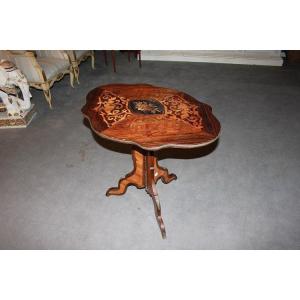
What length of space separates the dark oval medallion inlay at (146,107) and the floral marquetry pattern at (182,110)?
6 cm

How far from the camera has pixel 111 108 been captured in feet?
6.95

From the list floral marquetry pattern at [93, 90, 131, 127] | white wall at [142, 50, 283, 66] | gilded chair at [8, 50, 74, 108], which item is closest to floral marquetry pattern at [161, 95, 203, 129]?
floral marquetry pattern at [93, 90, 131, 127]

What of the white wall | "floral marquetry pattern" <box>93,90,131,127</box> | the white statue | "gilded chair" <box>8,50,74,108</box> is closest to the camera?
"floral marquetry pattern" <box>93,90,131,127</box>

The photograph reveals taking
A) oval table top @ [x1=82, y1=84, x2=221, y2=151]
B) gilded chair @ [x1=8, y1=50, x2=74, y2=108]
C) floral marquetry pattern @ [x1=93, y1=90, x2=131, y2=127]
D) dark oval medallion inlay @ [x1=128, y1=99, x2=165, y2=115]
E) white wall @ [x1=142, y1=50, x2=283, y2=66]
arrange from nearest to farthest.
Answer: oval table top @ [x1=82, y1=84, x2=221, y2=151]
floral marquetry pattern @ [x1=93, y1=90, x2=131, y2=127]
dark oval medallion inlay @ [x1=128, y1=99, x2=165, y2=115]
gilded chair @ [x1=8, y1=50, x2=74, y2=108]
white wall @ [x1=142, y1=50, x2=283, y2=66]

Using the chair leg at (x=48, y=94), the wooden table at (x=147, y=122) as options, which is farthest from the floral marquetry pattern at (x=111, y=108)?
the chair leg at (x=48, y=94)

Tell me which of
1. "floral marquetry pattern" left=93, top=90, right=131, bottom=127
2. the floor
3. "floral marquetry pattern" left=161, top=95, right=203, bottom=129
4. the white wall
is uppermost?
"floral marquetry pattern" left=93, top=90, right=131, bottom=127

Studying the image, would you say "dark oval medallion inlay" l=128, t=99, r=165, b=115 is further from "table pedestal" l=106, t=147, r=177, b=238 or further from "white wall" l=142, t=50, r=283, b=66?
"white wall" l=142, t=50, r=283, b=66

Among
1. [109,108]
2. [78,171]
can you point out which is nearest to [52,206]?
[78,171]

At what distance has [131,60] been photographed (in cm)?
594

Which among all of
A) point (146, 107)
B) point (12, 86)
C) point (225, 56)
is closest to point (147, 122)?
point (146, 107)

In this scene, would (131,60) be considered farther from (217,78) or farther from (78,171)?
(78,171)

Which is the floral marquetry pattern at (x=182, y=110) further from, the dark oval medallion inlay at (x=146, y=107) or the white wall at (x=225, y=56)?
the white wall at (x=225, y=56)

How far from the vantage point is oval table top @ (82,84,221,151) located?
180 centimetres

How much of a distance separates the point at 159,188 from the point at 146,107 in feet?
3.19
